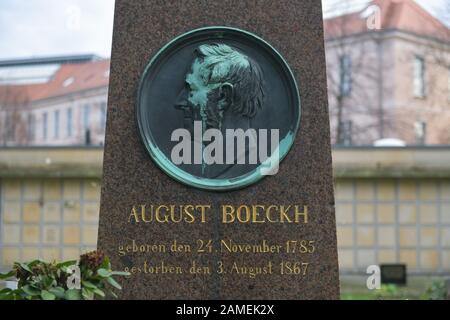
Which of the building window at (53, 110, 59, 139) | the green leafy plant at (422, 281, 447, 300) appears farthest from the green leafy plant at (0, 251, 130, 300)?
the building window at (53, 110, 59, 139)

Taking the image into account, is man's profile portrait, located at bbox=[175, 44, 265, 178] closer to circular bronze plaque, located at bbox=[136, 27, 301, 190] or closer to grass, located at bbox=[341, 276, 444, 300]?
circular bronze plaque, located at bbox=[136, 27, 301, 190]

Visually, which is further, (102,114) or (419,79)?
(102,114)

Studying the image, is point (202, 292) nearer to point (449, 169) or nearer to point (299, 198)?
point (299, 198)

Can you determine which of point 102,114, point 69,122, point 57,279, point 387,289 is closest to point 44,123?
point 69,122

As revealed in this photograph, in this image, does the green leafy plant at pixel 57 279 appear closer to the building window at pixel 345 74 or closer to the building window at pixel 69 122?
the building window at pixel 345 74

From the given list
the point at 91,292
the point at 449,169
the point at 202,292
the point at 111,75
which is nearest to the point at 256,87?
the point at 111,75

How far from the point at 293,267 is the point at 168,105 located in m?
1.76

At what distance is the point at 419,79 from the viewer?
134ft

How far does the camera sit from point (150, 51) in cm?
759

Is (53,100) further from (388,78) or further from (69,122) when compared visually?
(388,78)

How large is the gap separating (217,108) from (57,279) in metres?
2.23

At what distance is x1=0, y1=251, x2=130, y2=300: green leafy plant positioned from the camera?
19.3 feet

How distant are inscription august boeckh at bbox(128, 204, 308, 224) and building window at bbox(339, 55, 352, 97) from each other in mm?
27695
